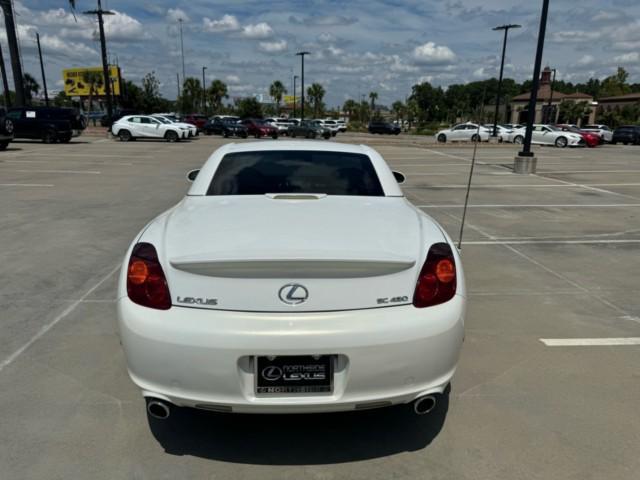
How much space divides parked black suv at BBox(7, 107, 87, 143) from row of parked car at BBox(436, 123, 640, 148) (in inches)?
912

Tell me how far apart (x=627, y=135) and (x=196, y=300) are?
43810mm

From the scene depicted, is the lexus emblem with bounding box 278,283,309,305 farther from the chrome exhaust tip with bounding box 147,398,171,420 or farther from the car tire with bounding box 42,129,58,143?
the car tire with bounding box 42,129,58,143

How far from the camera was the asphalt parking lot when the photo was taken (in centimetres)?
253

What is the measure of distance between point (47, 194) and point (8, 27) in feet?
88.6

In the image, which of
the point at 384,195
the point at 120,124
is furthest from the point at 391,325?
the point at 120,124

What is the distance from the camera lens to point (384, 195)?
3471 millimetres

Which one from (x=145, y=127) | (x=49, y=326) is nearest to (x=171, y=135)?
(x=145, y=127)

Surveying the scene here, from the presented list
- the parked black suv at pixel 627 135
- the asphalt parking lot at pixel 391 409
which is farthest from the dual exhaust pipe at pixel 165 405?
the parked black suv at pixel 627 135

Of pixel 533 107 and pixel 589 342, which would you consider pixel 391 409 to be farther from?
pixel 533 107

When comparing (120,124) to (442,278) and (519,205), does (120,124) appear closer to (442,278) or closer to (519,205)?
(519,205)

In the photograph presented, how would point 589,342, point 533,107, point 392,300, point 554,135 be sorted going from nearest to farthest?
point 392,300
point 589,342
point 533,107
point 554,135

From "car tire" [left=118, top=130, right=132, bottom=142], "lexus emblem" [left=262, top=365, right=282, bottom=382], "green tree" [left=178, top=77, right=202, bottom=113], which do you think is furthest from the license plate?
"green tree" [left=178, top=77, right=202, bottom=113]

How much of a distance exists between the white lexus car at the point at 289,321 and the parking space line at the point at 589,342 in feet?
6.13

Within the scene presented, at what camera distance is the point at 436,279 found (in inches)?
94.3
